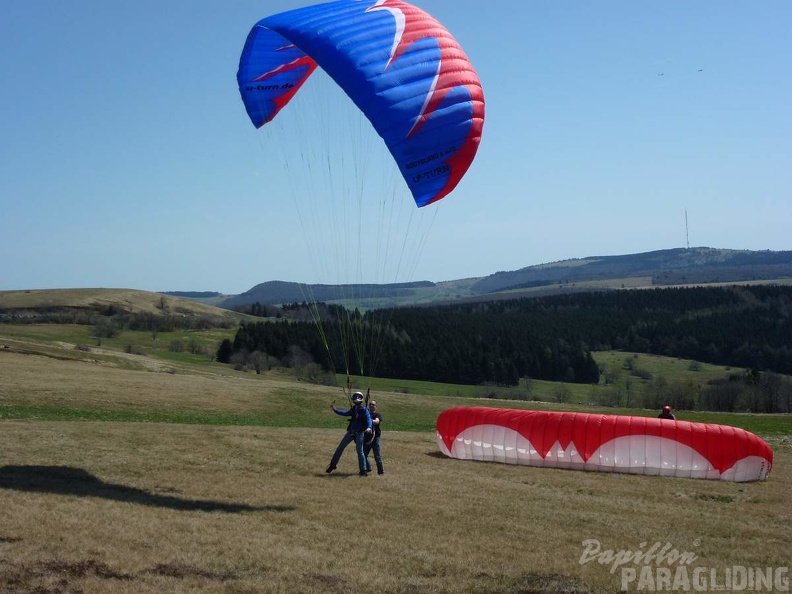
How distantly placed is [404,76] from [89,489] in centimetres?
985

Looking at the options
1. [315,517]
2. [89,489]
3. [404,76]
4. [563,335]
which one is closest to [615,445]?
[315,517]

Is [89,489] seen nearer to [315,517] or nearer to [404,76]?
[315,517]

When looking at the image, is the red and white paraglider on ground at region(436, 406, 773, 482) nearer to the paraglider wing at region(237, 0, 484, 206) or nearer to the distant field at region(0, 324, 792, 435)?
the distant field at region(0, 324, 792, 435)

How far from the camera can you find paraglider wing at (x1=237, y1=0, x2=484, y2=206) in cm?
1511

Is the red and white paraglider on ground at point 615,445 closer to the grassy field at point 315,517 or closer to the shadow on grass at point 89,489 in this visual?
the grassy field at point 315,517

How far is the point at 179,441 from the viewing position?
19953 mm

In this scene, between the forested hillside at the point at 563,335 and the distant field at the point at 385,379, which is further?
the forested hillside at the point at 563,335

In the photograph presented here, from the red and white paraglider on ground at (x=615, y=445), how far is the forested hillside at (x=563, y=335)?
5282cm

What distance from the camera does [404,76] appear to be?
15477mm

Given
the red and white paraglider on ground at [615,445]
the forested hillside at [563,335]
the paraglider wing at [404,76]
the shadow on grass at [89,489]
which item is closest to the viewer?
the shadow on grass at [89,489]

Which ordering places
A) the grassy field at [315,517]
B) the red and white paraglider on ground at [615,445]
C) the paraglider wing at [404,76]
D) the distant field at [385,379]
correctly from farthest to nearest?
the distant field at [385,379]
the red and white paraglider on ground at [615,445]
the paraglider wing at [404,76]
the grassy field at [315,517]

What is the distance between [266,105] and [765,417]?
151 ft

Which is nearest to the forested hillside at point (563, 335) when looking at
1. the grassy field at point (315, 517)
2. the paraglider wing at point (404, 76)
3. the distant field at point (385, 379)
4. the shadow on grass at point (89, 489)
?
the distant field at point (385, 379)

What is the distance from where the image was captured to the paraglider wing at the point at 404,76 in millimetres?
15109
